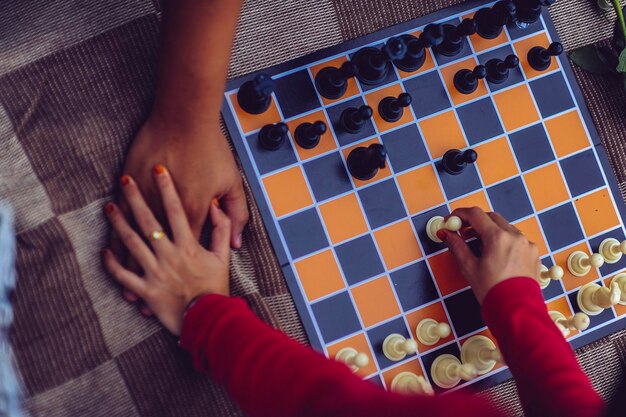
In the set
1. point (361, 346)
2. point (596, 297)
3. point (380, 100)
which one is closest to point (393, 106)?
point (380, 100)

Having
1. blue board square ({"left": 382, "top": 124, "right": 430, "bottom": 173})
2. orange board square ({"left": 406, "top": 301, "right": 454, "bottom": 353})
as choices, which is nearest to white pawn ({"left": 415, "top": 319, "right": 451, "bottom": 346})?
orange board square ({"left": 406, "top": 301, "right": 454, "bottom": 353})

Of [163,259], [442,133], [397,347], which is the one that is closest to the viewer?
[163,259]

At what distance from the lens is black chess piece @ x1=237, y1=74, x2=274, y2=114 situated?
1035 mm

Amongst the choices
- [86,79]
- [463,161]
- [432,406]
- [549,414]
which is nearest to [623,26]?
[463,161]

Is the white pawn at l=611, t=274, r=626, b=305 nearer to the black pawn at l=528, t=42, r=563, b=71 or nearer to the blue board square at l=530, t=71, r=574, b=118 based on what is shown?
the blue board square at l=530, t=71, r=574, b=118

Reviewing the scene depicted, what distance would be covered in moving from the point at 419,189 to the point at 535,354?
399 millimetres

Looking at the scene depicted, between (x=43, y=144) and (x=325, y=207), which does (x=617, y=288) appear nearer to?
(x=325, y=207)

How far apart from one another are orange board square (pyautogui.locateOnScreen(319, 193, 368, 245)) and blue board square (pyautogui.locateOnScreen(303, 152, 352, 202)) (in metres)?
0.02

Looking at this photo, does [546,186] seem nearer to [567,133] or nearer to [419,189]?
[567,133]

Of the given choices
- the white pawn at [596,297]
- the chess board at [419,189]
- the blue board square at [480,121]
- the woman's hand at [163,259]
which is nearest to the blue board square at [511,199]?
the chess board at [419,189]

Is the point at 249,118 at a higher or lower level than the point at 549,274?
higher

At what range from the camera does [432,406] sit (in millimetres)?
758

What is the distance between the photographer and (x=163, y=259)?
99 cm

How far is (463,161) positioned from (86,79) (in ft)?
2.51
